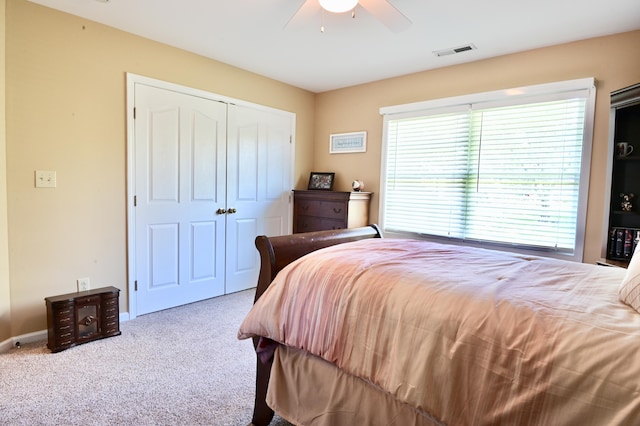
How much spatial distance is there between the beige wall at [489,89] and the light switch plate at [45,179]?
2834mm

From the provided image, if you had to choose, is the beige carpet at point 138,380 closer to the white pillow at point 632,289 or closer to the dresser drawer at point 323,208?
the white pillow at point 632,289

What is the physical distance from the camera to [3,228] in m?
2.31

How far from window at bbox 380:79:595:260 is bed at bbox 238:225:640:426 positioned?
139 cm

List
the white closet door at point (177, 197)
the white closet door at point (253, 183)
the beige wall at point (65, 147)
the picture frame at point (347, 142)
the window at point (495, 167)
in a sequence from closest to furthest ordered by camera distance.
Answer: the beige wall at point (65, 147) → the window at point (495, 167) → the white closet door at point (177, 197) → the white closet door at point (253, 183) → the picture frame at point (347, 142)

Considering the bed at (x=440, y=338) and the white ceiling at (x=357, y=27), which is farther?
the white ceiling at (x=357, y=27)

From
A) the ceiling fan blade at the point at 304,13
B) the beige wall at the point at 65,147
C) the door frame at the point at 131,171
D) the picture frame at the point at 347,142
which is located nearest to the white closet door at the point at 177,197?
the door frame at the point at 131,171

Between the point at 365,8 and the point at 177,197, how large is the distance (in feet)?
7.56

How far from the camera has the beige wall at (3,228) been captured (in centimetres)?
228

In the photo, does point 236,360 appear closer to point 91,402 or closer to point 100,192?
point 91,402

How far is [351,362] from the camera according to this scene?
4.15 ft

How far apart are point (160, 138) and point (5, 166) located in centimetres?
110

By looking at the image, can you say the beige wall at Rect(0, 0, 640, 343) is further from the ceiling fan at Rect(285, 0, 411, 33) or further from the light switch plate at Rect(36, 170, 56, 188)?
the ceiling fan at Rect(285, 0, 411, 33)

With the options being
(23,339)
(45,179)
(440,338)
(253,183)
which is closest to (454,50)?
(253,183)

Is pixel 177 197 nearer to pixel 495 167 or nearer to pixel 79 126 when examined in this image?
pixel 79 126
